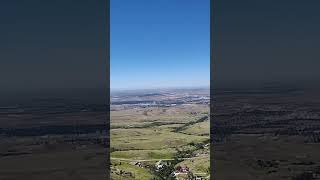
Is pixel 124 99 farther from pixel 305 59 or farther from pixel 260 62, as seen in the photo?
pixel 305 59

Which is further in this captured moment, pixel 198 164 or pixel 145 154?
pixel 145 154

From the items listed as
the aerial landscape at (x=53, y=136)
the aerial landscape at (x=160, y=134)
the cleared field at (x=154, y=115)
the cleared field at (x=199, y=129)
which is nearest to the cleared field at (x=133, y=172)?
the aerial landscape at (x=160, y=134)

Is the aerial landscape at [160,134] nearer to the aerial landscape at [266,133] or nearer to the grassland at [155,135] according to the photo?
the grassland at [155,135]

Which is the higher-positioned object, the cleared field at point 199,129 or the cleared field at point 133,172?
the cleared field at point 199,129

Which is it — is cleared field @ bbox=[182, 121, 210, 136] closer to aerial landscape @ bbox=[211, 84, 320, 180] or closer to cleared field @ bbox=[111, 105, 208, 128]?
cleared field @ bbox=[111, 105, 208, 128]

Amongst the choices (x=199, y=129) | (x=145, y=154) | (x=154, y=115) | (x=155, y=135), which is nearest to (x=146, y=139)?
(x=155, y=135)

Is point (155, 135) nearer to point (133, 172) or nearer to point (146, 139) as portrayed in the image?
point (146, 139)

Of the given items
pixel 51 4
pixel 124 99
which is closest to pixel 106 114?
pixel 51 4

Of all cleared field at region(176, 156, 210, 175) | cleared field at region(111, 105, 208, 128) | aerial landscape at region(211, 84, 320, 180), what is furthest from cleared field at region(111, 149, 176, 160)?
cleared field at region(111, 105, 208, 128)
